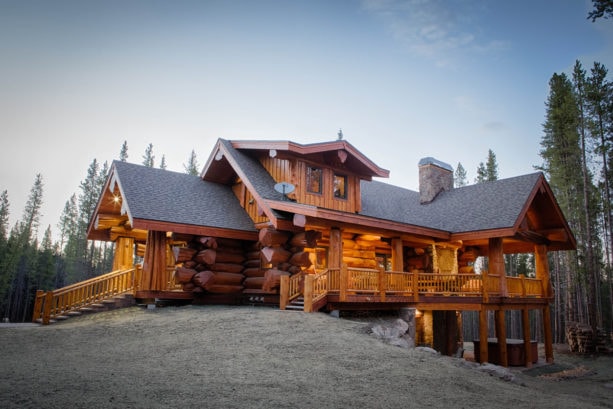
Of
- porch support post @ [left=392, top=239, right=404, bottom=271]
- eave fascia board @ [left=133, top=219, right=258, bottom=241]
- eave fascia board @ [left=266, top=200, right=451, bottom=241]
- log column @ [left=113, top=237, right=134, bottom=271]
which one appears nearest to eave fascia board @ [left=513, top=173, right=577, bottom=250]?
eave fascia board @ [left=266, top=200, right=451, bottom=241]

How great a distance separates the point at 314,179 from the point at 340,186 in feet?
4.97

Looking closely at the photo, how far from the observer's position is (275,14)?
88.6 ft

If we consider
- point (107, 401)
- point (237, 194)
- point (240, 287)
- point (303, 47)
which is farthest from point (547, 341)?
point (107, 401)

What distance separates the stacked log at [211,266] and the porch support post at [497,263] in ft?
37.6

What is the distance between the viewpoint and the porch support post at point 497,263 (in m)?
18.7

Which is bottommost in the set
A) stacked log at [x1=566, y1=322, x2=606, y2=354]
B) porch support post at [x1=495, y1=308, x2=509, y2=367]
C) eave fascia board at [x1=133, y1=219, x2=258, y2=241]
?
stacked log at [x1=566, y1=322, x2=606, y2=354]

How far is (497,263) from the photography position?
18.9 metres

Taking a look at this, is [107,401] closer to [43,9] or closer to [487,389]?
[487,389]

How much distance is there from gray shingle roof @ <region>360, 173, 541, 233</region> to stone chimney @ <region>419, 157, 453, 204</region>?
515 millimetres

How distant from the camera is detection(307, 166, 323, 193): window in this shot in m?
18.8

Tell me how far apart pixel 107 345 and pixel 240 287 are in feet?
29.1

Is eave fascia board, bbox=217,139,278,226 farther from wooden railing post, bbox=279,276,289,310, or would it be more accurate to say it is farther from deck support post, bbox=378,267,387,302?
deck support post, bbox=378,267,387,302

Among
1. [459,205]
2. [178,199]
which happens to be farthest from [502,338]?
[178,199]

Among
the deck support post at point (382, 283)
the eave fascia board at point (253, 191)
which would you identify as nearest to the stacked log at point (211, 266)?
the eave fascia board at point (253, 191)
